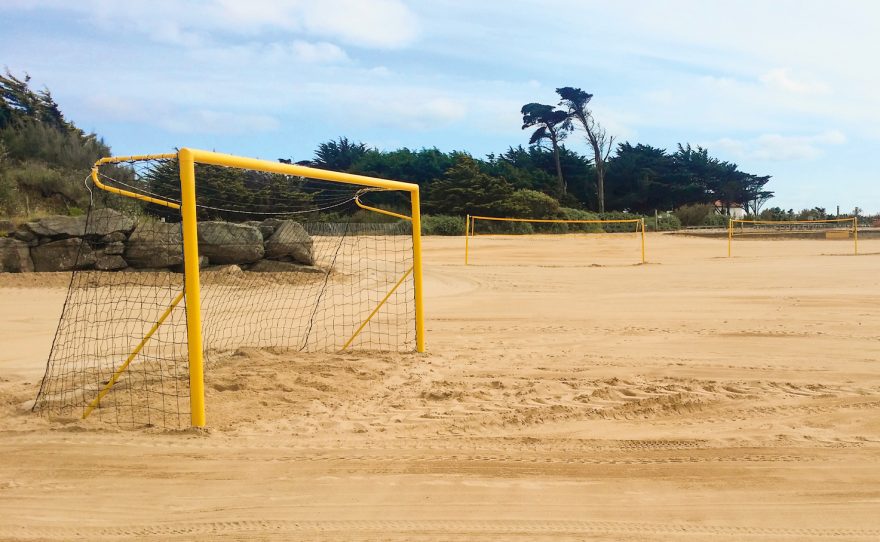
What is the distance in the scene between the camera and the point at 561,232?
35375 mm

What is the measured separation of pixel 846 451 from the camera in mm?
4582

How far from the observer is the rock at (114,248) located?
563 inches

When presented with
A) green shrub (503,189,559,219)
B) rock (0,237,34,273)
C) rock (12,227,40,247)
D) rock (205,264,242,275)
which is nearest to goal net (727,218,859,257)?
green shrub (503,189,559,219)

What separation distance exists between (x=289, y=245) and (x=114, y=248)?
3557mm

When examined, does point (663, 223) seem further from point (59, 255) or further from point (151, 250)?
point (59, 255)

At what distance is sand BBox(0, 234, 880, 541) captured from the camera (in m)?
3.62

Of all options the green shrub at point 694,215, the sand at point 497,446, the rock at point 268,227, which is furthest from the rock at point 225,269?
the green shrub at point 694,215

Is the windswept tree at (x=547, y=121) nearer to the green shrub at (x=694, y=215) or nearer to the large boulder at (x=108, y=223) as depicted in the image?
the green shrub at (x=694, y=215)

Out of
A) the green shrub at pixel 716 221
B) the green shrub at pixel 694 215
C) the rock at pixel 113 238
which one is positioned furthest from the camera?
the green shrub at pixel 694 215

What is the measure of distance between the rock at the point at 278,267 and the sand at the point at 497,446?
5916 mm

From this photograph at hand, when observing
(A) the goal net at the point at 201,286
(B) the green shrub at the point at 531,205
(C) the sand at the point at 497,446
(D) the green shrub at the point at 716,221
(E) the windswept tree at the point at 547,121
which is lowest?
(C) the sand at the point at 497,446

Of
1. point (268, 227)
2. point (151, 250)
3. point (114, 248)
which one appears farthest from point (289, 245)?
point (114, 248)

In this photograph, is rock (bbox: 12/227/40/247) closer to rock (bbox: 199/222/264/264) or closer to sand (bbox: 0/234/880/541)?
rock (bbox: 199/222/264/264)

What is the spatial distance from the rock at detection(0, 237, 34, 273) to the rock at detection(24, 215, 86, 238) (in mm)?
404
